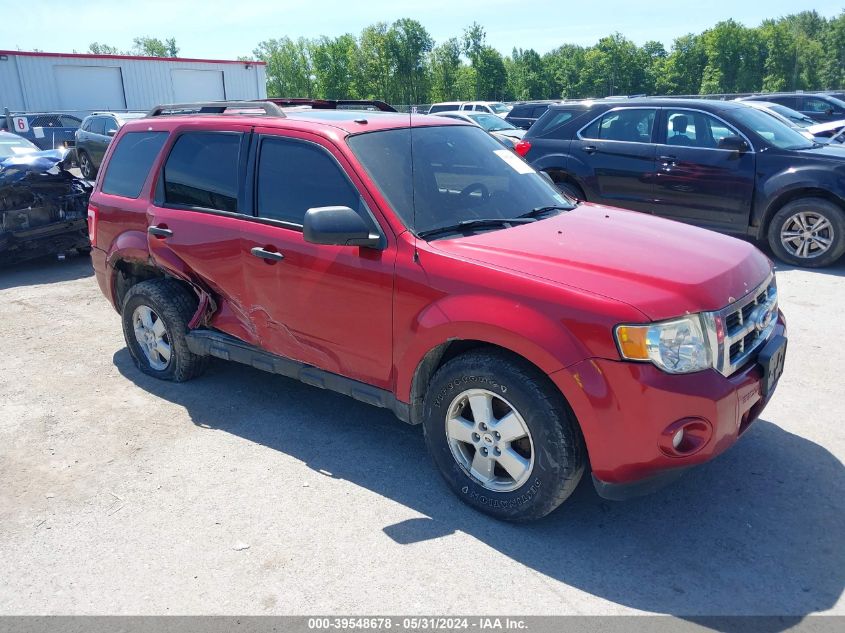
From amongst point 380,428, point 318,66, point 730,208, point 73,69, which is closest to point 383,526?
point 380,428

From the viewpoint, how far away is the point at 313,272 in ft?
12.6

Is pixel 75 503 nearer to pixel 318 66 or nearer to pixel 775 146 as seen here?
pixel 775 146

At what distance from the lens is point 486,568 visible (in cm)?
304

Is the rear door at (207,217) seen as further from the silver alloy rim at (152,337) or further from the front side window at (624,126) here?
the front side window at (624,126)

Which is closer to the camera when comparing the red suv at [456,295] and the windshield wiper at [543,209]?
the red suv at [456,295]

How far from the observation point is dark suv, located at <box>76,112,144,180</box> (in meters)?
16.9

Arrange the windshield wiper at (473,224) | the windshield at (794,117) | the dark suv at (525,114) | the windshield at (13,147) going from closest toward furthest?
1. the windshield wiper at (473,224)
2. the windshield at (13,147)
3. the windshield at (794,117)
4. the dark suv at (525,114)

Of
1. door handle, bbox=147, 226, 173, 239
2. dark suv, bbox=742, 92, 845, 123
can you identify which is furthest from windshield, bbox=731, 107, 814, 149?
dark suv, bbox=742, 92, 845, 123

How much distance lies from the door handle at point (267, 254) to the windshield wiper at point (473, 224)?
3.05ft

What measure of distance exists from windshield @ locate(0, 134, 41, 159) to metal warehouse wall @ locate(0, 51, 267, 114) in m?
20.3

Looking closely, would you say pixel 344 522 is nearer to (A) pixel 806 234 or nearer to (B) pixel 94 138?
(A) pixel 806 234

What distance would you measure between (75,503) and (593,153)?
7.44 metres

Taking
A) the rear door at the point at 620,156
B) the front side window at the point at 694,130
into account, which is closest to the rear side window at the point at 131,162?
the rear door at the point at 620,156

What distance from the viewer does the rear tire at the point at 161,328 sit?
15.9 ft
